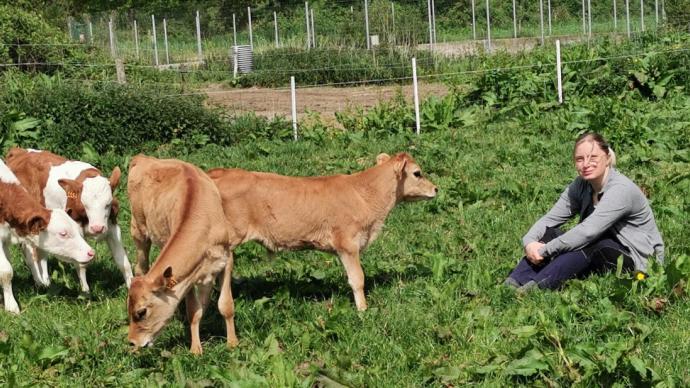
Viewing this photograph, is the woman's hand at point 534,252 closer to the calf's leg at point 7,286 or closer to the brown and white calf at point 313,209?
the brown and white calf at point 313,209

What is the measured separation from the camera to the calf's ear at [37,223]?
320 inches

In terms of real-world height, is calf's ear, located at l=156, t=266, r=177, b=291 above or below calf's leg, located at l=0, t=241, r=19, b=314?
above

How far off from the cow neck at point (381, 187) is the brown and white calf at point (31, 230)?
7.85ft

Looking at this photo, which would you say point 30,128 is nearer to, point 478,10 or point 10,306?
point 10,306

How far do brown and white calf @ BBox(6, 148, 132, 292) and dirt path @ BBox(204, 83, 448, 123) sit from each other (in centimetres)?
965

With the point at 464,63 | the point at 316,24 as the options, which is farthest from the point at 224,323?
the point at 316,24

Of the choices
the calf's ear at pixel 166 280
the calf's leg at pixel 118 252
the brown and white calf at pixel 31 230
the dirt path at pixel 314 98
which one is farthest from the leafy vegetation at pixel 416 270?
the dirt path at pixel 314 98

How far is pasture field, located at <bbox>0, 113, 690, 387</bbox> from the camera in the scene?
18.5 ft

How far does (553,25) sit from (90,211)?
30.2m

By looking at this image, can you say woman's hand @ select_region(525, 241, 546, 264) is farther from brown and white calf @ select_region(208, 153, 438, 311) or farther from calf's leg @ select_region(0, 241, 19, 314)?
calf's leg @ select_region(0, 241, 19, 314)

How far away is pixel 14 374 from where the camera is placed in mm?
5941

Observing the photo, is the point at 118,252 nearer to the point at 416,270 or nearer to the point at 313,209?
→ the point at 313,209

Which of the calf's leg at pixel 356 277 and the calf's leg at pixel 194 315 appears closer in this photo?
the calf's leg at pixel 194 315

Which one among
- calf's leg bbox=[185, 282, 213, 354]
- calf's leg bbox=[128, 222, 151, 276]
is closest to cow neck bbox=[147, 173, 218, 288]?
calf's leg bbox=[185, 282, 213, 354]
